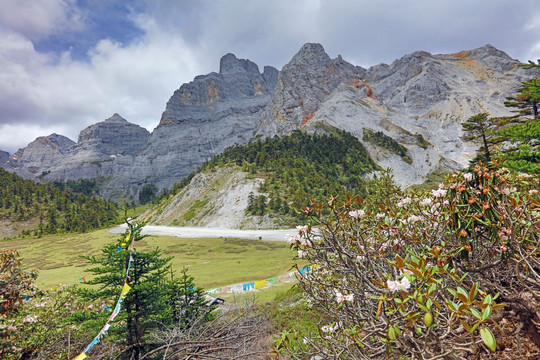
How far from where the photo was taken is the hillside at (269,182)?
5069 centimetres

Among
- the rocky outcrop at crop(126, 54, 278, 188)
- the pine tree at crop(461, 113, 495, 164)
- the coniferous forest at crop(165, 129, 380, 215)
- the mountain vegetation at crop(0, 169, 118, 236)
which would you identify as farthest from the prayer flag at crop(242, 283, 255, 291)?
the rocky outcrop at crop(126, 54, 278, 188)

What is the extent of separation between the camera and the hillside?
50688mm

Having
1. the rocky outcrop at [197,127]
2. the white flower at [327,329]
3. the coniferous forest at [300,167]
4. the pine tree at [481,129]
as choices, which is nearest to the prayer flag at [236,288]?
the white flower at [327,329]

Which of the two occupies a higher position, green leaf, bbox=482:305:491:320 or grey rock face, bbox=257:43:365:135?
grey rock face, bbox=257:43:365:135

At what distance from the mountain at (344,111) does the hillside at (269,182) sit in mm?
16055

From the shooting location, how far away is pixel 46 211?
78.7m

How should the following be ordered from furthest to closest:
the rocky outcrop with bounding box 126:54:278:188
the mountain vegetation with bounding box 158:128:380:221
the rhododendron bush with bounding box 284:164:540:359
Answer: the rocky outcrop with bounding box 126:54:278:188 → the mountain vegetation with bounding box 158:128:380:221 → the rhododendron bush with bounding box 284:164:540:359

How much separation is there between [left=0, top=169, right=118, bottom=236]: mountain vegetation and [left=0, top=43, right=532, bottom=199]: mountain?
221 feet

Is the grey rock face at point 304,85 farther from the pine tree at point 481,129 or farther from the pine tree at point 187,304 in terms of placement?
the pine tree at point 187,304

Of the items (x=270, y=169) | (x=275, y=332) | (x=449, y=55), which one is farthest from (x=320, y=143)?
(x=449, y=55)

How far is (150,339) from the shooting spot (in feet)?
21.7

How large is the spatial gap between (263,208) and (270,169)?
1777cm

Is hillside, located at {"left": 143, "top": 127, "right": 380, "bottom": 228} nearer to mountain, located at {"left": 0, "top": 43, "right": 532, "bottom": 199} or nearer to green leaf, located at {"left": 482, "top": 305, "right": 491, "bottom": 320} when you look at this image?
mountain, located at {"left": 0, "top": 43, "right": 532, "bottom": 199}

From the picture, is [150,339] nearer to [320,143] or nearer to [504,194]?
[504,194]
